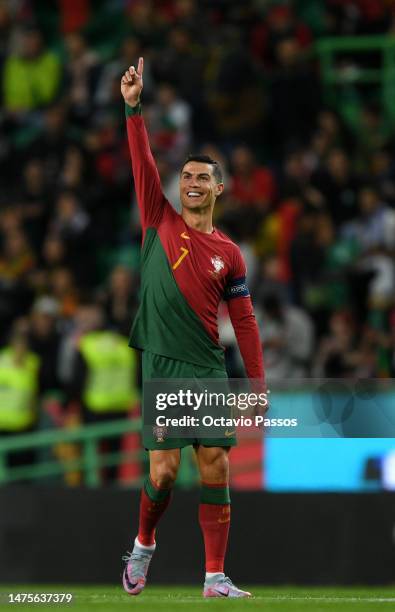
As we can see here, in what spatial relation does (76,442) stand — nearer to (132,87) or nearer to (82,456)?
(82,456)

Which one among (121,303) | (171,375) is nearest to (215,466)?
(171,375)

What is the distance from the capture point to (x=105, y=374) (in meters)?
14.2

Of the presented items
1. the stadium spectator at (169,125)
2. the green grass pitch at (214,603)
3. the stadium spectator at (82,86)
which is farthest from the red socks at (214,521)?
the stadium spectator at (82,86)

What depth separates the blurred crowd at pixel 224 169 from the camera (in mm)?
14711

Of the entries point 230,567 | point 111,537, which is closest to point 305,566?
point 230,567

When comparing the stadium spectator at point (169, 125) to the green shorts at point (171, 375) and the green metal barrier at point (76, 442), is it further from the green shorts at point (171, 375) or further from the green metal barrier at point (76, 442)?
the green shorts at point (171, 375)

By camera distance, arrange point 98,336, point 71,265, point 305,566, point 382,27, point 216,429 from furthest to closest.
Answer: point 382,27 → point 71,265 → point 98,336 → point 305,566 → point 216,429

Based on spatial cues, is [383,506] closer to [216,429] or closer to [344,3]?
[216,429]

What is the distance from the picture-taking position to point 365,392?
29.4 ft

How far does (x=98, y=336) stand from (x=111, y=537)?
227cm

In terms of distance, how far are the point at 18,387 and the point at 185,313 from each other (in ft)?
20.5

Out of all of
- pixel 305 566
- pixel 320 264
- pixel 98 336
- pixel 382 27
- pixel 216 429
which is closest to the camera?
pixel 216 429

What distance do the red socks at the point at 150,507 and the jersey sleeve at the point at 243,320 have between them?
2.44ft

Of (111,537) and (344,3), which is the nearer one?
(111,537)
